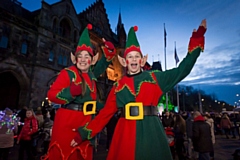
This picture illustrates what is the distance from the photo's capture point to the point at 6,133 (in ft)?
16.9

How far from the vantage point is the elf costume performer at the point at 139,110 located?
6.45ft

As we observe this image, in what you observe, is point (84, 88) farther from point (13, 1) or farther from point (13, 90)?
point (13, 1)

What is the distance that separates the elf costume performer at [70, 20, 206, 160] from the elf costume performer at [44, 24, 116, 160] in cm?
18

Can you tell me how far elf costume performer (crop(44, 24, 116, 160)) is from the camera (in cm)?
236

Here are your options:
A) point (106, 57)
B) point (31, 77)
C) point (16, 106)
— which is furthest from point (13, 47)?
point (106, 57)

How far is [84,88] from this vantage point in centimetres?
267

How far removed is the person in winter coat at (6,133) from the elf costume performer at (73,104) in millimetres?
3753

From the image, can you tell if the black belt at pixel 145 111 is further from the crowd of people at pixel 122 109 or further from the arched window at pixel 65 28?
the arched window at pixel 65 28

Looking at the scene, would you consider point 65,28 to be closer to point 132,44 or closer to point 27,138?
point 27,138

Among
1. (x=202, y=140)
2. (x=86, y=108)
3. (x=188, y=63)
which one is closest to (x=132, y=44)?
(x=188, y=63)

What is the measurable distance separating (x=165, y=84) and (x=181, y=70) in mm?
296

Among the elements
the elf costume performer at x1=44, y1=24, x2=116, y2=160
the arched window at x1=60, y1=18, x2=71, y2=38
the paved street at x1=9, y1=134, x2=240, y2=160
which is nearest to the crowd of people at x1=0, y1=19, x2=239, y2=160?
the elf costume performer at x1=44, y1=24, x2=116, y2=160

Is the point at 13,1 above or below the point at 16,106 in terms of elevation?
above

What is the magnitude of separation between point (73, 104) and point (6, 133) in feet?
13.3
